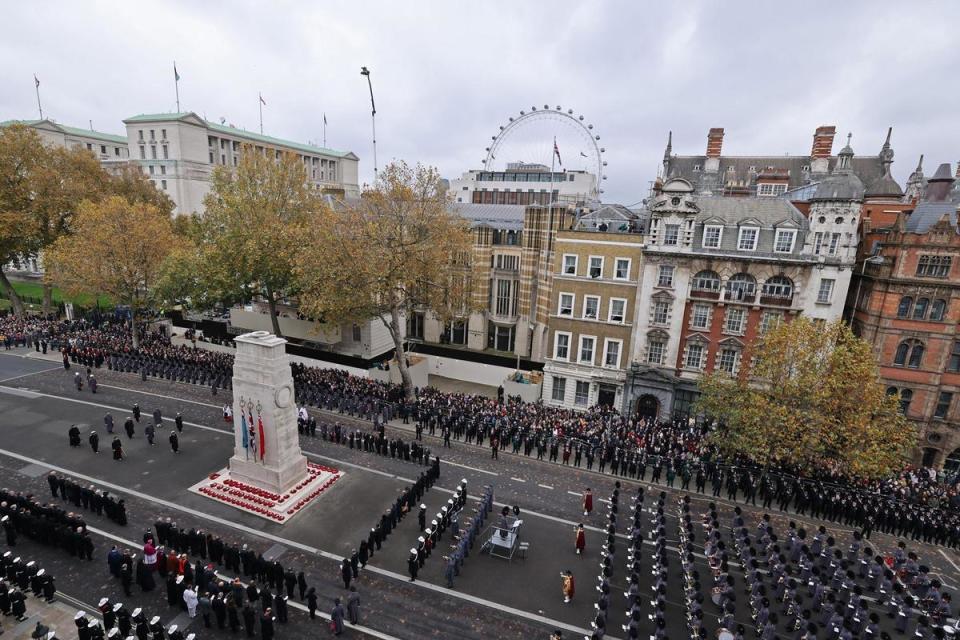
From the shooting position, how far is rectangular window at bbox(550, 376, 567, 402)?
36434 mm

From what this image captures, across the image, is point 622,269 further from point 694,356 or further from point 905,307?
point 905,307

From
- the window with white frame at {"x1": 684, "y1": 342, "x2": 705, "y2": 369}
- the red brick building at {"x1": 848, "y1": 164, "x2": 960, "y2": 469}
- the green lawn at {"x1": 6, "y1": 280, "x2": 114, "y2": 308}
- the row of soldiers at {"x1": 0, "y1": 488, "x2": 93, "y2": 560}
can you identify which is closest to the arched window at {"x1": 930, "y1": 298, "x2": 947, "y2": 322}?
the red brick building at {"x1": 848, "y1": 164, "x2": 960, "y2": 469}

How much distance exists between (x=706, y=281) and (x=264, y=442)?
93.2 ft

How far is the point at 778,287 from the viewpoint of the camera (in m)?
30.8

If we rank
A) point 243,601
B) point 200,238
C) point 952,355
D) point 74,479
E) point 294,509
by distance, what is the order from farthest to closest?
point 200,238, point 952,355, point 74,479, point 294,509, point 243,601

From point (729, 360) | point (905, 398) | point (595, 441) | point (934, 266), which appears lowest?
point (595, 441)

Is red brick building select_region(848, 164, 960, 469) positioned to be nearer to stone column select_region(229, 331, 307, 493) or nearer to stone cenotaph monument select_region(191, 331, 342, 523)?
stone cenotaph monument select_region(191, 331, 342, 523)

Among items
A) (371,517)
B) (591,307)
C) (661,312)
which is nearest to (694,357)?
(661,312)

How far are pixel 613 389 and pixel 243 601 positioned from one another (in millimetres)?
26861

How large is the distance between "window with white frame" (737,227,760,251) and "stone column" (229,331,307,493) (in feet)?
93.7

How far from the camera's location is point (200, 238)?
4088 centimetres

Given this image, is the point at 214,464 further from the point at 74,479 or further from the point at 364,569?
the point at 364,569

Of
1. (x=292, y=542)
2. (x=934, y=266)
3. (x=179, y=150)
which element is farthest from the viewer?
(x=179, y=150)

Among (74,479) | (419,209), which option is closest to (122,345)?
(74,479)
